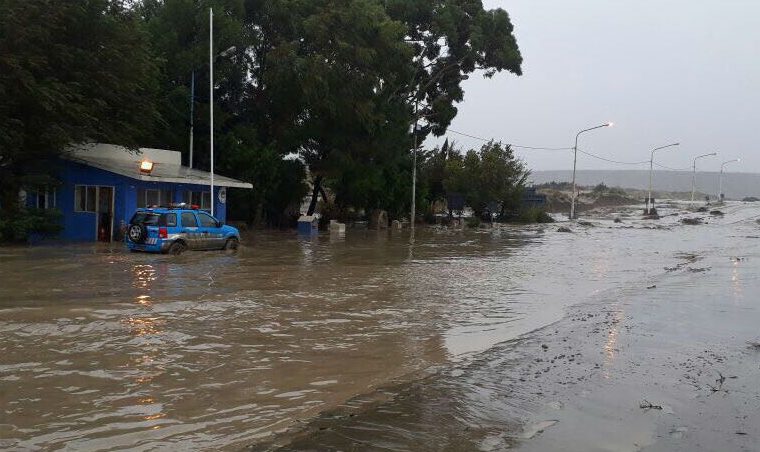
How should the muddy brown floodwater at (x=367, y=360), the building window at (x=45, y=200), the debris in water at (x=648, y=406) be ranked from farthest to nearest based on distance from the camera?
the building window at (x=45, y=200) < the debris in water at (x=648, y=406) < the muddy brown floodwater at (x=367, y=360)

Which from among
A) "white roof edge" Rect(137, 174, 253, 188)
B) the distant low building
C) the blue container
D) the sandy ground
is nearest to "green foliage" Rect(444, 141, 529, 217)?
the distant low building

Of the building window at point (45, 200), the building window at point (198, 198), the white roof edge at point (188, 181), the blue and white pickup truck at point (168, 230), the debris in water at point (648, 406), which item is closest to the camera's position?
the debris in water at point (648, 406)

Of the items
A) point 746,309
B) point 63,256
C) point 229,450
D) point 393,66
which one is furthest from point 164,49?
point 229,450

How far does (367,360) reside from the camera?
29.3 feet

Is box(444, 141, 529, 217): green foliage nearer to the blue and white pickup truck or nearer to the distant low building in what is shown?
the distant low building

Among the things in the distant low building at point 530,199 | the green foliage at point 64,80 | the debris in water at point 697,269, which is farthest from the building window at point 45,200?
the distant low building at point 530,199

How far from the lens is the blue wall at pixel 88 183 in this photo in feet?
82.1

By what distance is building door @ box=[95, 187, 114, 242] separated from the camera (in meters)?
25.2

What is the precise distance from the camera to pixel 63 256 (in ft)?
65.1

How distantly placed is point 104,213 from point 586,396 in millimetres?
21943

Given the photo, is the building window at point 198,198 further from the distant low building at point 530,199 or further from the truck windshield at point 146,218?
the distant low building at point 530,199

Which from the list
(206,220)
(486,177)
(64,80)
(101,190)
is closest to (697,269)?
(206,220)

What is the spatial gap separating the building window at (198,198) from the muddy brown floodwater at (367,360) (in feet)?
34.6

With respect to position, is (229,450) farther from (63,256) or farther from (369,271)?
(63,256)
